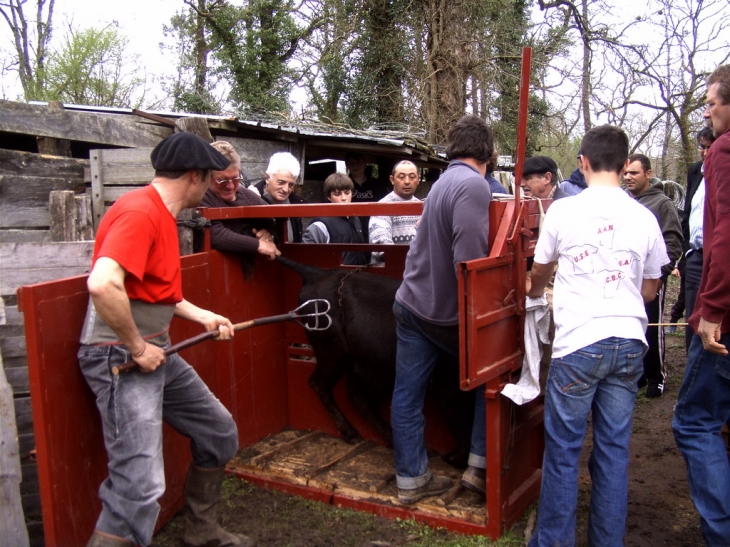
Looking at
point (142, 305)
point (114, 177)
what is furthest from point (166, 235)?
point (114, 177)

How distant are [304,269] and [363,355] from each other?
744 mm

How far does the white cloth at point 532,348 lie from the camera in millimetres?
3193

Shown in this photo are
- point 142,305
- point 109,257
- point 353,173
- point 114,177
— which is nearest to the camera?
point 109,257

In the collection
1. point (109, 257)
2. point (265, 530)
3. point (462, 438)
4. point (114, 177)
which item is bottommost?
point (265, 530)

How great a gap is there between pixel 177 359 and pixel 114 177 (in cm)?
207

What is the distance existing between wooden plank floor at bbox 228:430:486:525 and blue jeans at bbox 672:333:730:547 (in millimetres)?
1083

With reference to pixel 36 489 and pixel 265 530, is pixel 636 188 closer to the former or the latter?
pixel 265 530

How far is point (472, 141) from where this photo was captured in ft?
11.2

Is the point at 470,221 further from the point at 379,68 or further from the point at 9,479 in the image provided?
the point at 379,68

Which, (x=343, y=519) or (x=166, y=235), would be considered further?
(x=343, y=519)

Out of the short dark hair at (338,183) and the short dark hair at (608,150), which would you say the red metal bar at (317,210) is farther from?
the short dark hair at (338,183)

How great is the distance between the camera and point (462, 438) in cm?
403

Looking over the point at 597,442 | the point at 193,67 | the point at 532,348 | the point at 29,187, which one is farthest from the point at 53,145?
the point at 193,67

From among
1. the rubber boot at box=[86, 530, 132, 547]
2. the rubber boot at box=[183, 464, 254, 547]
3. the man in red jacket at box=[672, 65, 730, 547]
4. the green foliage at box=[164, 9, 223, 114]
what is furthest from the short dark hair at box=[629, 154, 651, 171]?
the green foliage at box=[164, 9, 223, 114]
